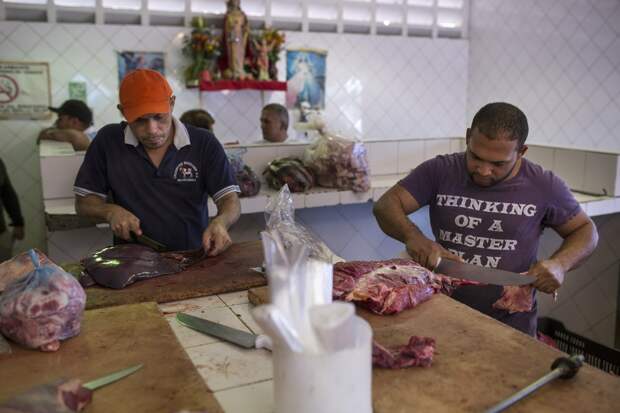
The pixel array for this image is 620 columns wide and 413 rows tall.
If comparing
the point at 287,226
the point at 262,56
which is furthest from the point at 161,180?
the point at 262,56

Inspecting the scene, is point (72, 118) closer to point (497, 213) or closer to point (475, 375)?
point (497, 213)

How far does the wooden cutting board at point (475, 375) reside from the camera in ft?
4.74

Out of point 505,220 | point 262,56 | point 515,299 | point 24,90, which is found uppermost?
point 262,56

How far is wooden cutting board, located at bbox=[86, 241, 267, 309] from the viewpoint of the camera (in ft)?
7.25

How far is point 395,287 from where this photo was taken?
208cm

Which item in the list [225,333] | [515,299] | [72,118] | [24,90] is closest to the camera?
[225,333]

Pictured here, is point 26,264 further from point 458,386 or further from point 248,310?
point 458,386

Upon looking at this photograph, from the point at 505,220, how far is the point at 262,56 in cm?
517

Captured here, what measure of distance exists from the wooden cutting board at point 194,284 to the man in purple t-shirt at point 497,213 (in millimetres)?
720

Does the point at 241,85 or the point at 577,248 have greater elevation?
the point at 241,85

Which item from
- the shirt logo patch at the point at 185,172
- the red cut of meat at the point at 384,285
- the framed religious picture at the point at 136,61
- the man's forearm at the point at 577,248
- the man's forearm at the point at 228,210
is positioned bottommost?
the red cut of meat at the point at 384,285

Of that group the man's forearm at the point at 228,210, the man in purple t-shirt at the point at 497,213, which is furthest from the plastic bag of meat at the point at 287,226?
the man in purple t-shirt at the point at 497,213

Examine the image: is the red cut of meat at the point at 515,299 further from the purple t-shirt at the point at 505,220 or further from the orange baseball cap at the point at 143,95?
the orange baseball cap at the point at 143,95

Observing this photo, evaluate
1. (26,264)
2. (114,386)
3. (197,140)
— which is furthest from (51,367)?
(197,140)
